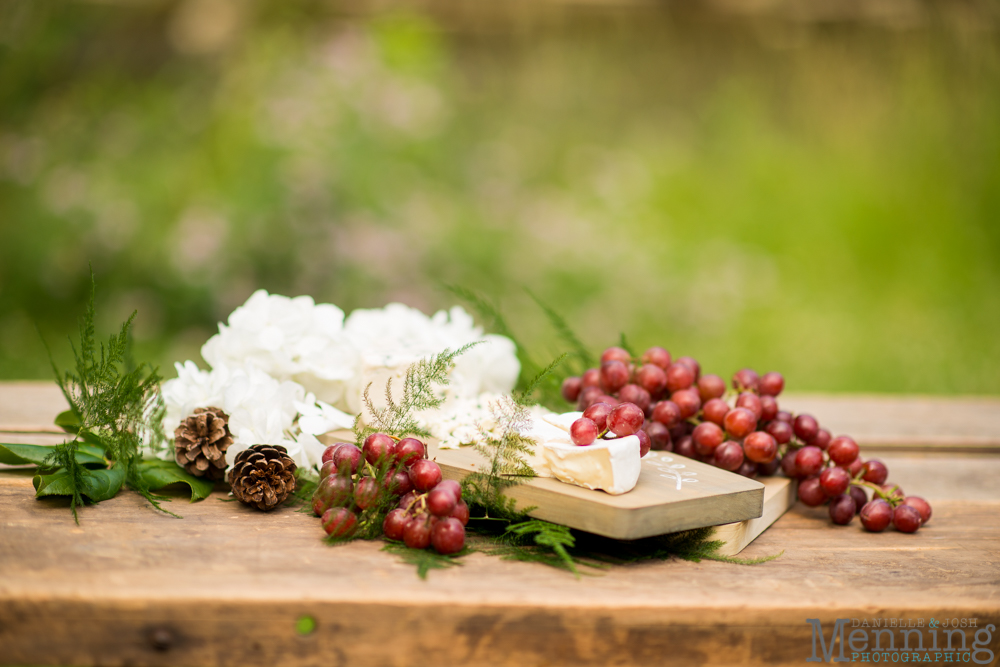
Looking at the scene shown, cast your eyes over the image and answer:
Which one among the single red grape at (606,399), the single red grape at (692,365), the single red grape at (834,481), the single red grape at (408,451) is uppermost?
the single red grape at (692,365)

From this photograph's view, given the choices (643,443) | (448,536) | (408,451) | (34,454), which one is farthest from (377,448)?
(34,454)

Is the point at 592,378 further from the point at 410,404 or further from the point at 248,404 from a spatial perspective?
the point at 248,404

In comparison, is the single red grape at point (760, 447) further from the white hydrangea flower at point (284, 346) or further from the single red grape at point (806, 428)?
the white hydrangea flower at point (284, 346)

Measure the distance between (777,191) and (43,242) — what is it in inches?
150

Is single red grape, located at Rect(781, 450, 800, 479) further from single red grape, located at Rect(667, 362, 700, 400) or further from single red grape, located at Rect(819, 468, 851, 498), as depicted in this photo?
single red grape, located at Rect(667, 362, 700, 400)

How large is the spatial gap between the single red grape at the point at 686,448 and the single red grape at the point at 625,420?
251mm

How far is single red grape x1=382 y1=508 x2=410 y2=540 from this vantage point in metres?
0.94

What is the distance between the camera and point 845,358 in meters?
3.58

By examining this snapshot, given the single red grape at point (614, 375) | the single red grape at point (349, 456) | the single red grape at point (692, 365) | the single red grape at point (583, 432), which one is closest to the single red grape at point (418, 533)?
the single red grape at point (349, 456)

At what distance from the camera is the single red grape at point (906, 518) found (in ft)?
3.57

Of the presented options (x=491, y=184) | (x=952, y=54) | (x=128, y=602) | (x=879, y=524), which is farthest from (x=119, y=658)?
(x=952, y=54)

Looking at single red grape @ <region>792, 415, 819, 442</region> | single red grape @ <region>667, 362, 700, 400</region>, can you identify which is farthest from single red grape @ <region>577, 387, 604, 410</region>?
single red grape @ <region>792, 415, 819, 442</region>

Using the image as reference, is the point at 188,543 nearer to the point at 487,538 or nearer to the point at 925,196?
the point at 487,538

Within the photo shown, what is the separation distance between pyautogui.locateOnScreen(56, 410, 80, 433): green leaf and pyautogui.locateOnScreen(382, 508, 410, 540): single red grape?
1.82 ft
